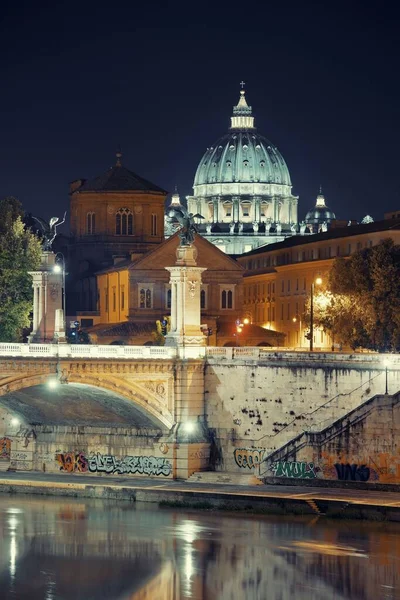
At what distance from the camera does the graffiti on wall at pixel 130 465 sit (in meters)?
96.7

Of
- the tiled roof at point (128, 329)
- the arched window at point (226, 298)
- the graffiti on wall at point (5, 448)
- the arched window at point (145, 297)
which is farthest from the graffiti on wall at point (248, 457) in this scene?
the arched window at point (226, 298)

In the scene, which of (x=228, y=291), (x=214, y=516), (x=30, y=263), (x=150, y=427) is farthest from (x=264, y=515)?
(x=228, y=291)

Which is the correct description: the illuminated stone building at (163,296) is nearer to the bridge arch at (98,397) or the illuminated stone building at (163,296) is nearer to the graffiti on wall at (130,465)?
the graffiti on wall at (130,465)

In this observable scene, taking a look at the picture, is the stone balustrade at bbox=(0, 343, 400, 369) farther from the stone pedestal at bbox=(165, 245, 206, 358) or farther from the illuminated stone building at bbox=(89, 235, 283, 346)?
the illuminated stone building at bbox=(89, 235, 283, 346)

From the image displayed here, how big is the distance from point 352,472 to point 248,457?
6.99 m

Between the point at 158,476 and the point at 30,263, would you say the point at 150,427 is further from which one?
the point at 30,263

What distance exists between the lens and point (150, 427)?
3856 inches

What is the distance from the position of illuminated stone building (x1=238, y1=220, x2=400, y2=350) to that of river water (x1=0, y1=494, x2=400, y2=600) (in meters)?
62.5

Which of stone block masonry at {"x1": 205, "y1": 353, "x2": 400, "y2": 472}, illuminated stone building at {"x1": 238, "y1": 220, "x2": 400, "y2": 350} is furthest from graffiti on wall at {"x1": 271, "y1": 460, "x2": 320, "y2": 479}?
illuminated stone building at {"x1": 238, "y1": 220, "x2": 400, "y2": 350}

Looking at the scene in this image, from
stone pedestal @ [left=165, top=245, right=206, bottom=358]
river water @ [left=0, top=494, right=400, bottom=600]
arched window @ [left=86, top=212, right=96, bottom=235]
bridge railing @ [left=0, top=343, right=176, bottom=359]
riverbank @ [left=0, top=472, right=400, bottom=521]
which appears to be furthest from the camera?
arched window @ [left=86, top=212, right=96, bottom=235]

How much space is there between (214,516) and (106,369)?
1023 centimetres

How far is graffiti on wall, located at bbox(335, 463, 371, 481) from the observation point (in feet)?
291

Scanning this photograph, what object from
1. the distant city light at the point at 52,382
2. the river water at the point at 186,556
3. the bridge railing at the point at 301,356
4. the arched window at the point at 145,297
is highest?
the arched window at the point at 145,297

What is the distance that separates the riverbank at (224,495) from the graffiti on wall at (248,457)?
2704mm
